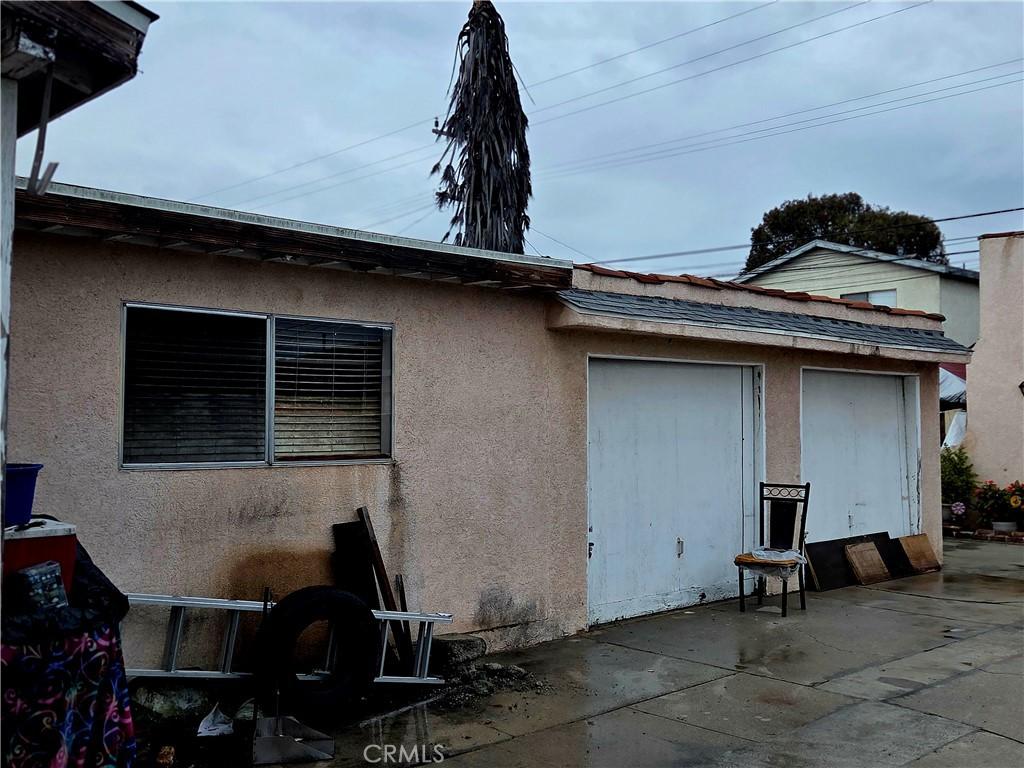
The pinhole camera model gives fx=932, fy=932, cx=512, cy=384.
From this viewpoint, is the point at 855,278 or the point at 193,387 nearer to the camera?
the point at 193,387

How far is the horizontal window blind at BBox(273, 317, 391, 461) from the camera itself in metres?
6.16

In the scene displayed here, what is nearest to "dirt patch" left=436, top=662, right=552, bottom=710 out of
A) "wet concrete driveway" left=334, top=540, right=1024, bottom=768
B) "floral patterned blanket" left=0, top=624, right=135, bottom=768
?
"wet concrete driveway" left=334, top=540, right=1024, bottom=768

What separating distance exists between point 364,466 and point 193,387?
1.30 meters

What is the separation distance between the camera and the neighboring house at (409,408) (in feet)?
17.3

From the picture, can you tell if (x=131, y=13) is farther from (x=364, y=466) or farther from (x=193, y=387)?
(x=364, y=466)

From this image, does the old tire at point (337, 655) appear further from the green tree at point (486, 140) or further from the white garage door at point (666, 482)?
the green tree at point (486, 140)

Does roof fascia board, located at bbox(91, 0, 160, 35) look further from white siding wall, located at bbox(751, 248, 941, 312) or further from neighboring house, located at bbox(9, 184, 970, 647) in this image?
white siding wall, located at bbox(751, 248, 941, 312)

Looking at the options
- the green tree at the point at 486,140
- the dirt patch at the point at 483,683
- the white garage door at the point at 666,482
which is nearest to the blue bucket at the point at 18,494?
the dirt patch at the point at 483,683

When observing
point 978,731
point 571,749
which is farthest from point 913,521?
point 571,749

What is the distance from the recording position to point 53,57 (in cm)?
318

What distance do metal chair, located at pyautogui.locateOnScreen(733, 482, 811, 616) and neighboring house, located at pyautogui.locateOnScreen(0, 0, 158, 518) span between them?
665 centimetres

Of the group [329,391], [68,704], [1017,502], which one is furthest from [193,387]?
[1017,502]

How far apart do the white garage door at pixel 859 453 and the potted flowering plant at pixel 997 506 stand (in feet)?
14.8

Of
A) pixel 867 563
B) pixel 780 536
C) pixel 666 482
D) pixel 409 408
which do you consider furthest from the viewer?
pixel 867 563
